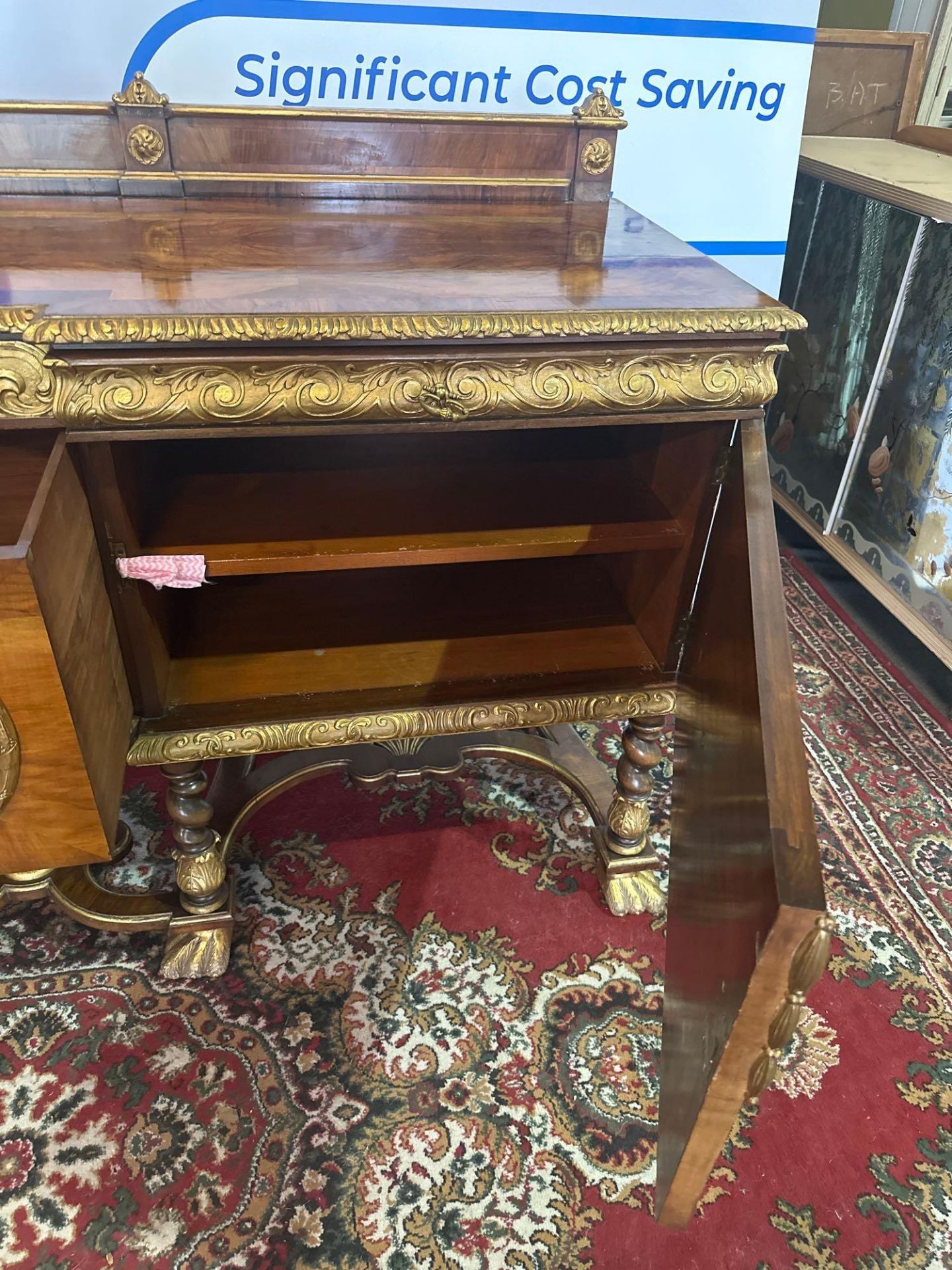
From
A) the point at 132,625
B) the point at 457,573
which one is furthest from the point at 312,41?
the point at 132,625

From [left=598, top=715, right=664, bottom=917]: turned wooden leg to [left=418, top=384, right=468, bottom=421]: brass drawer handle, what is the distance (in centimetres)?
59

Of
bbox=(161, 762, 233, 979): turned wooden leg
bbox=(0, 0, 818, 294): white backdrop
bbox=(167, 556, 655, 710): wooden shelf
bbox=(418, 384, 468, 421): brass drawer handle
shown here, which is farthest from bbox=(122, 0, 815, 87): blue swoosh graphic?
bbox=(161, 762, 233, 979): turned wooden leg

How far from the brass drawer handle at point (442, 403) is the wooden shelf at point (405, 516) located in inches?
6.5

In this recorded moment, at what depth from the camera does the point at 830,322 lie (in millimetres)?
1953

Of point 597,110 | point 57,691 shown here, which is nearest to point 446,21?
point 597,110

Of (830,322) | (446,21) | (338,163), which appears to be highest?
(446,21)

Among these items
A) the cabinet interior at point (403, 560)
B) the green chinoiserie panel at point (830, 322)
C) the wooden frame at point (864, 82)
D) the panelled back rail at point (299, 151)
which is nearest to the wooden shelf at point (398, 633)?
the cabinet interior at point (403, 560)

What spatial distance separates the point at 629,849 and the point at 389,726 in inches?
18.3

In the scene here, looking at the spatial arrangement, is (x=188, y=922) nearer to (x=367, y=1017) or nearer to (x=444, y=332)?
(x=367, y=1017)

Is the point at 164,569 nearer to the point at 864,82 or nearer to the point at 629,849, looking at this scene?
the point at 629,849

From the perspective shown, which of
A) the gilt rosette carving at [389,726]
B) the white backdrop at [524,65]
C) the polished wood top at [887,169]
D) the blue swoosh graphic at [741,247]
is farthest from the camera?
the blue swoosh graphic at [741,247]

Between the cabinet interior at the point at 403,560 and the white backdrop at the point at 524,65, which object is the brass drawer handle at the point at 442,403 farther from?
the white backdrop at the point at 524,65

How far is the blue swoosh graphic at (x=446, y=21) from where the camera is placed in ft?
4.53

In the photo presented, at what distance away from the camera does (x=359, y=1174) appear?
942mm
